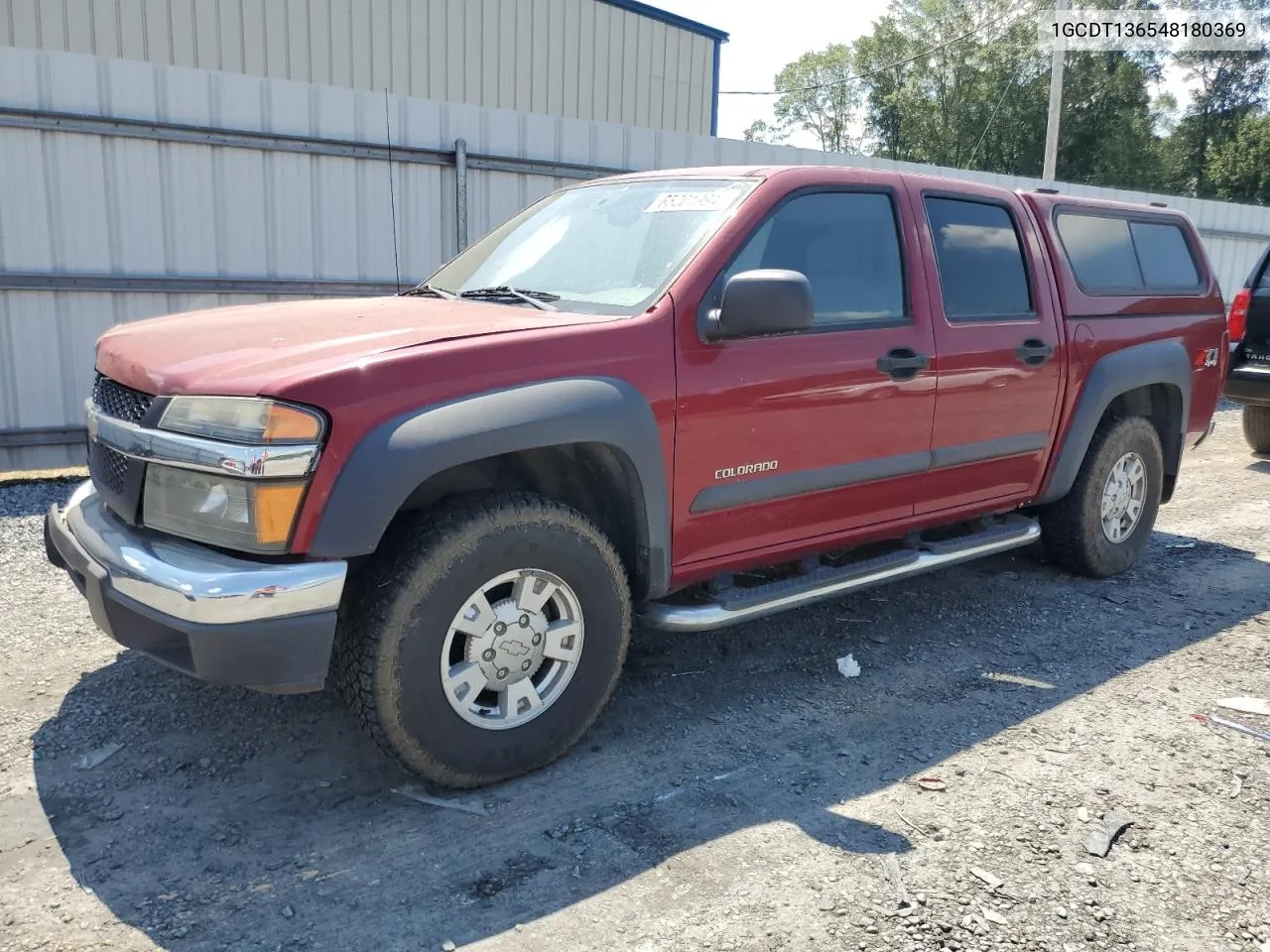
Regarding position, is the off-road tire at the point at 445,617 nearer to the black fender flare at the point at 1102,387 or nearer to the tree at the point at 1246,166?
the black fender flare at the point at 1102,387

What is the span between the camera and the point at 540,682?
10.7 feet

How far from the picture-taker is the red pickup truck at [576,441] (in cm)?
274

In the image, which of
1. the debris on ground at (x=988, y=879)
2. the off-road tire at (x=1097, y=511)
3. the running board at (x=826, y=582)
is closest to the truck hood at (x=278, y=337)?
the running board at (x=826, y=582)

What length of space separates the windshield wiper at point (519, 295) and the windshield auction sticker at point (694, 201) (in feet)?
1.78

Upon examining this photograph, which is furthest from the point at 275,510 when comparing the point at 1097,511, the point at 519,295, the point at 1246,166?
the point at 1246,166

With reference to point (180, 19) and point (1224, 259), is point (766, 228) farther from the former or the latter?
point (1224, 259)

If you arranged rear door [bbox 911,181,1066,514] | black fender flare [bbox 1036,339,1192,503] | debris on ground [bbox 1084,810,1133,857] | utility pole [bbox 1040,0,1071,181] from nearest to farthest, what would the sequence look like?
debris on ground [bbox 1084,810,1133,857]
rear door [bbox 911,181,1066,514]
black fender flare [bbox 1036,339,1192,503]
utility pole [bbox 1040,0,1071,181]

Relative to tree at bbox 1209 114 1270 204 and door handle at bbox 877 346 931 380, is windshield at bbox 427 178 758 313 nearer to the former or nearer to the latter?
door handle at bbox 877 346 931 380

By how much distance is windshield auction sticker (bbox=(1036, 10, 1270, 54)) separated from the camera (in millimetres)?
39375

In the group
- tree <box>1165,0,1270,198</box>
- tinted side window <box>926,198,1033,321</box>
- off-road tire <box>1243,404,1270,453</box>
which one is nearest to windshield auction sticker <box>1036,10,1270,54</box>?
tree <box>1165,0,1270,198</box>

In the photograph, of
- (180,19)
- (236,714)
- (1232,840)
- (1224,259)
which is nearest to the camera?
(1232,840)

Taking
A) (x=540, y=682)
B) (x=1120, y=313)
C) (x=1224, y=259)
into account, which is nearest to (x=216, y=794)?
(x=540, y=682)

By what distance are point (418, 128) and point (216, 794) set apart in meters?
6.17

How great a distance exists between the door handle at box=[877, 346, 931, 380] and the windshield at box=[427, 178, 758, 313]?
84 centimetres
